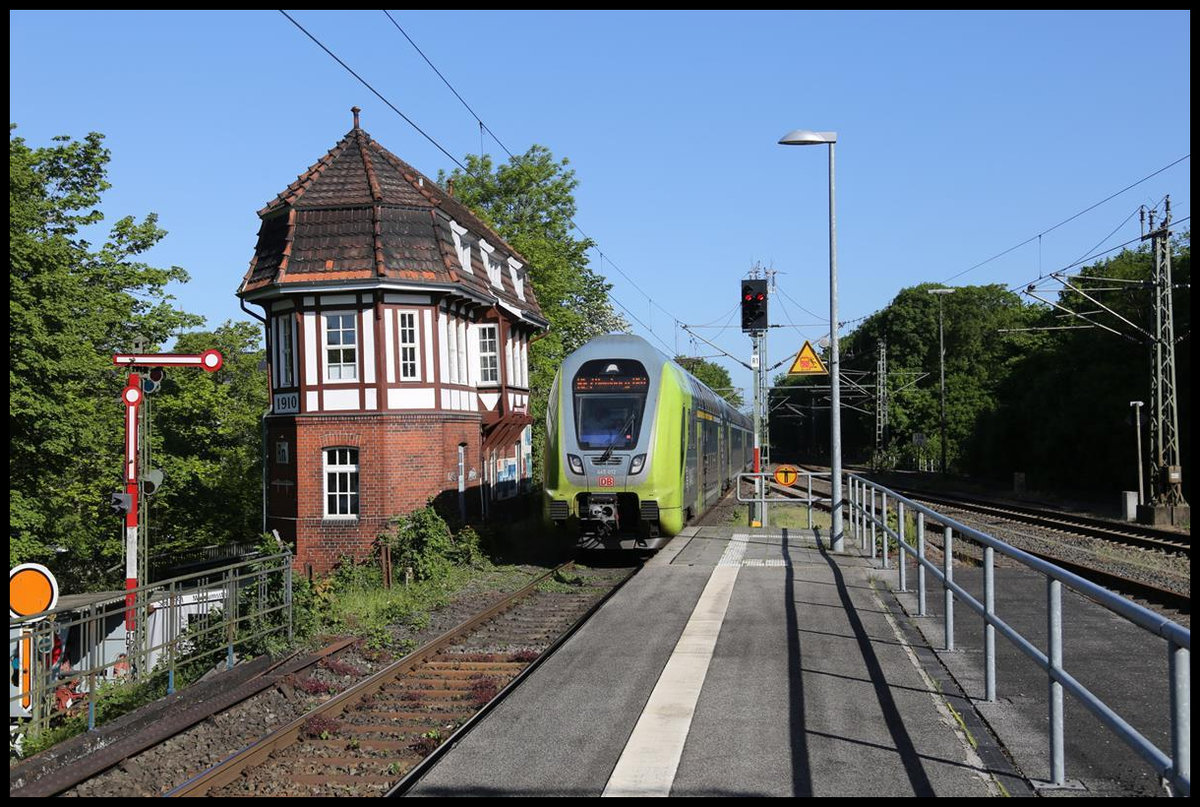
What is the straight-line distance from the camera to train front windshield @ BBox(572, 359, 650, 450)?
17.8m

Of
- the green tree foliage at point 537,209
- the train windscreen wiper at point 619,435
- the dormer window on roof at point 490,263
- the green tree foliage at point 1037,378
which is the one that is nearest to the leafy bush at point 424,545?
the train windscreen wiper at point 619,435

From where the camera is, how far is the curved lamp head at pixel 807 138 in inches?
708

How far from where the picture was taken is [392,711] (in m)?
8.79

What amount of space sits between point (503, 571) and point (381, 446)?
17.5 ft

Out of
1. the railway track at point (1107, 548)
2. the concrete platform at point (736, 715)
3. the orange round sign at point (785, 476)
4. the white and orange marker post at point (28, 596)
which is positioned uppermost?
the orange round sign at point (785, 476)

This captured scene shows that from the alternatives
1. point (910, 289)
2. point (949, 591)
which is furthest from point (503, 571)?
point (910, 289)

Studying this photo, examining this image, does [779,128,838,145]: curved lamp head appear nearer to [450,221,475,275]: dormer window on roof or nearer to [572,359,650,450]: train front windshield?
[572,359,650,450]: train front windshield

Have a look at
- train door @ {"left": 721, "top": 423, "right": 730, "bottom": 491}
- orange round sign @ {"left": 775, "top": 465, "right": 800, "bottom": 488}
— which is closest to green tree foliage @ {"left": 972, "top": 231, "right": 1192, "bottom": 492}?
train door @ {"left": 721, "top": 423, "right": 730, "bottom": 491}

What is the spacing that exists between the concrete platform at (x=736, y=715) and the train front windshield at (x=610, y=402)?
5665 mm

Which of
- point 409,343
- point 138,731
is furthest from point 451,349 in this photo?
point 138,731

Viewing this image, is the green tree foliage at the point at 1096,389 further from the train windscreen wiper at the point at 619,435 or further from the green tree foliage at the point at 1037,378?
the train windscreen wiper at the point at 619,435

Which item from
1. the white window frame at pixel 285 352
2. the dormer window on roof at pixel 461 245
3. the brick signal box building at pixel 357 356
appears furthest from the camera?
the dormer window on roof at pixel 461 245

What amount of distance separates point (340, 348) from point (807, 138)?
36.5 feet

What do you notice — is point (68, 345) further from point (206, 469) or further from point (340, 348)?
point (206, 469)
